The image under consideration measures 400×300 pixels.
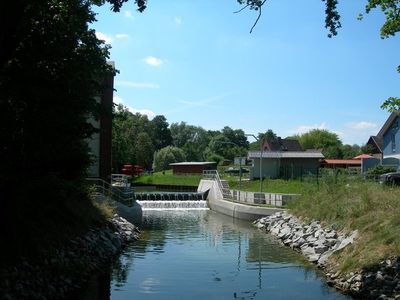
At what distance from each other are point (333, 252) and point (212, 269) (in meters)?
4.53

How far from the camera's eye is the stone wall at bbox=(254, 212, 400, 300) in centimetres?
1422

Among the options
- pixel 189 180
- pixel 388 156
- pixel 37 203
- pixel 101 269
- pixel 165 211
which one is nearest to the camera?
pixel 37 203

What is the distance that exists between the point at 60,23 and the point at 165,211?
113 ft

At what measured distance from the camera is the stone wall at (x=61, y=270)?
12203mm

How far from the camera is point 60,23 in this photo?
524 inches

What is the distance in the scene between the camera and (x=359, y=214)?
21344mm

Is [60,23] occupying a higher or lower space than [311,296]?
higher

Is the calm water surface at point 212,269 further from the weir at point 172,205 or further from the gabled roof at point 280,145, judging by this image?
the gabled roof at point 280,145

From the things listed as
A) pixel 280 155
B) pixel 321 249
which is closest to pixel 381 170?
pixel 280 155

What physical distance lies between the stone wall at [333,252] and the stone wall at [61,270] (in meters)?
7.86

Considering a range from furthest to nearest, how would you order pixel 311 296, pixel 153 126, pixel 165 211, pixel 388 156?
pixel 153 126
pixel 388 156
pixel 165 211
pixel 311 296

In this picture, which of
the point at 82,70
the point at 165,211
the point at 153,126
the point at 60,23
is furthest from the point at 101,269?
the point at 153,126

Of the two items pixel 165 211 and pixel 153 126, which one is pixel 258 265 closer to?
pixel 165 211

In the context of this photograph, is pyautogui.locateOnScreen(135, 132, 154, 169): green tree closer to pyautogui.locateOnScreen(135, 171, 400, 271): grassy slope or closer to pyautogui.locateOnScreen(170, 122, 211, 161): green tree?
pyautogui.locateOnScreen(170, 122, 211, 161): green tree
